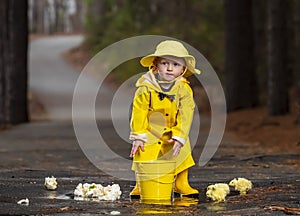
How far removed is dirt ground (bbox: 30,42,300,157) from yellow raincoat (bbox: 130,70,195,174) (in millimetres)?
6414

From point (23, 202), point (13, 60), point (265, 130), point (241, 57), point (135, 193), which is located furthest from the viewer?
point (241, 57)

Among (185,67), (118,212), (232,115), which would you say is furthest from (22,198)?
A: (232,115)

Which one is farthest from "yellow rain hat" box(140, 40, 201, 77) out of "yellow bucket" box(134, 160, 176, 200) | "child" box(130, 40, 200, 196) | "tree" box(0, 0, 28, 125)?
"tree" box(0, 0, 28, 125)

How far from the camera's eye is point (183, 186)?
26.5 feet

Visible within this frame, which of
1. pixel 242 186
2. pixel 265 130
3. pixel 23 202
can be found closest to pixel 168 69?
pixel 242 186

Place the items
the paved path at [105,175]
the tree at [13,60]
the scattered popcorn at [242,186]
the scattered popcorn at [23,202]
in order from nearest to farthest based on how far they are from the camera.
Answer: the paved path at [105,175] → the scattered popcorn at [23,202] → the scattered popcorn at [242,186] → the tree at [13,60]

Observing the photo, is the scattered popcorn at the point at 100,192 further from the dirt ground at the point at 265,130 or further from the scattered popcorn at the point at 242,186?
the dirt ground at the point at 265,130

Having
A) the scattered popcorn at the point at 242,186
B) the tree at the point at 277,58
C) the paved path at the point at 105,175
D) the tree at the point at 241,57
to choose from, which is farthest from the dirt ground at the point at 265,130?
the scattered popcorn at the point at 242,186

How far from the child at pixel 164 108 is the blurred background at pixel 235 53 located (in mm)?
7556

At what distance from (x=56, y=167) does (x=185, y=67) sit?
403 cm

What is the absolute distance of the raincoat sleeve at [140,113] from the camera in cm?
765

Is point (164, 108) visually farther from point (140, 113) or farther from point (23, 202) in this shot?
point (23, 202)

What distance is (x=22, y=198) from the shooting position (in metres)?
7.62

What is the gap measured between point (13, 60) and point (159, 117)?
1762cm
